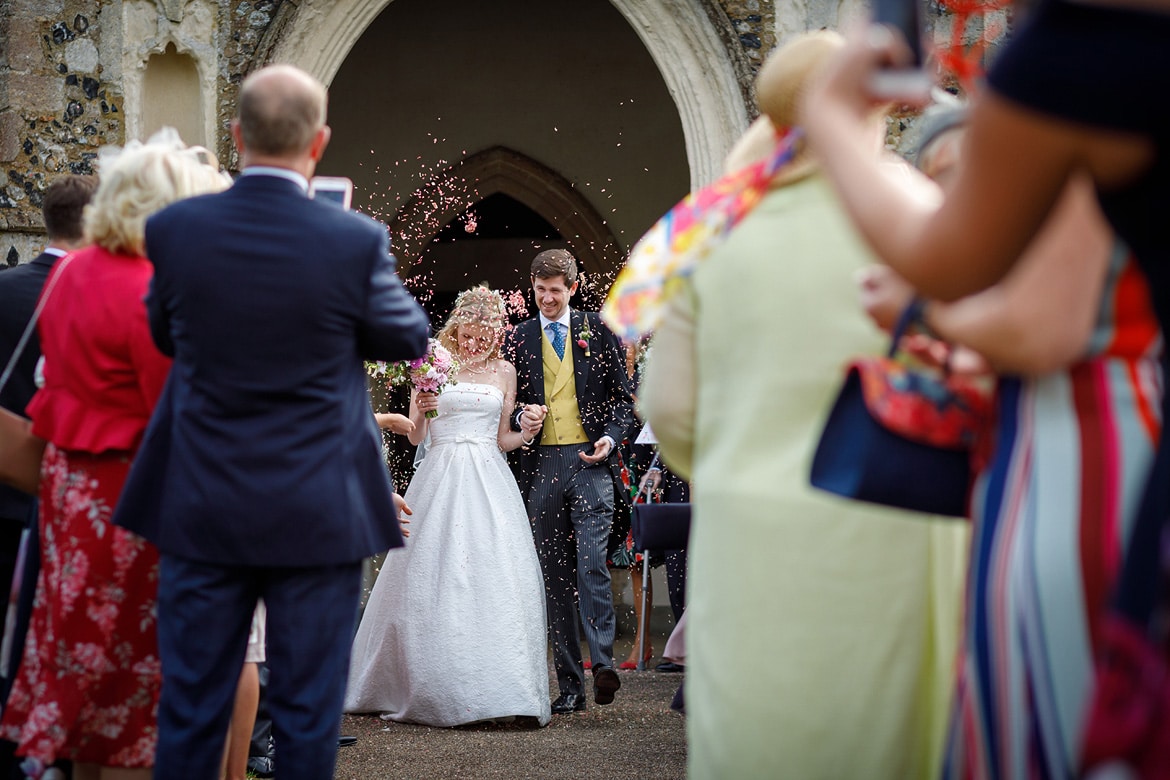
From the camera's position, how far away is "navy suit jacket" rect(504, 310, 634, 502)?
20.6 ft

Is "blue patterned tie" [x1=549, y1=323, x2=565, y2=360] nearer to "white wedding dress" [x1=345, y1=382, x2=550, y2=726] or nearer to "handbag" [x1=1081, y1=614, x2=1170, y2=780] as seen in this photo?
"white wedding dress" [x1=345, y1=382, x2=550, y2=726]

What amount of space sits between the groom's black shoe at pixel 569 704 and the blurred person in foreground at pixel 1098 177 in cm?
462

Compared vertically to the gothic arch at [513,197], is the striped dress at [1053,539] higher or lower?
lower

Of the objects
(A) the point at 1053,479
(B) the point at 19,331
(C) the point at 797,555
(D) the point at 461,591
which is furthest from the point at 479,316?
(A) the point at 1053,479

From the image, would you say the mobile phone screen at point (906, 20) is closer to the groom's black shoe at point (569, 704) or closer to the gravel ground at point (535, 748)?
the gravel ground at point (535, 748)

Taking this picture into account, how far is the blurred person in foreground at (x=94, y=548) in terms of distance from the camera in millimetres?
2980

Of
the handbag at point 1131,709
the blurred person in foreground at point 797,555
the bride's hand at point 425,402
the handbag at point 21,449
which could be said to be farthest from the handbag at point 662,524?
the bride's hand at point 425,402

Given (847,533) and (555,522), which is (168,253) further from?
(555,522)

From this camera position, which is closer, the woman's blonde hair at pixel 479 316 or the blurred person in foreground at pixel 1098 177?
the blurred person in foreground at pixel 1098 177

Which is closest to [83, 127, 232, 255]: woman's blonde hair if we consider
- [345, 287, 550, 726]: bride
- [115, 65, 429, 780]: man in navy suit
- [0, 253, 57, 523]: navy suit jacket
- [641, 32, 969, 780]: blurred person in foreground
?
[115, 65, 429, 780]: man in navy suit

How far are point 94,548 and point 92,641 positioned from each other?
19 centimetres

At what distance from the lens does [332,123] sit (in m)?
10.9

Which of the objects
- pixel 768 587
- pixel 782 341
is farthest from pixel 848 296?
→ pixel 768 587

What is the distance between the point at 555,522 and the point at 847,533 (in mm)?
4150
